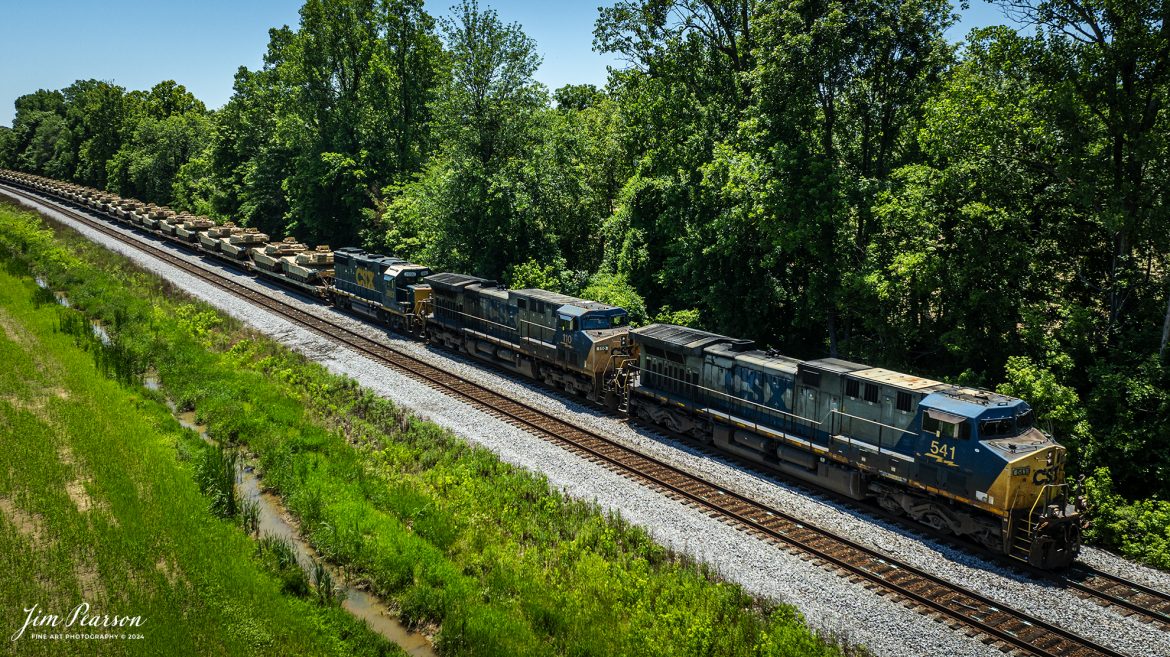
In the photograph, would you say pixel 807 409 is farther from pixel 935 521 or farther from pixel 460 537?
pixel 460 537

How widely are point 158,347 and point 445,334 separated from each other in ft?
37.4

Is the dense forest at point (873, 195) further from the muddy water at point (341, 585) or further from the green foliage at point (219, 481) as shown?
the green foliage at point (219, 481)

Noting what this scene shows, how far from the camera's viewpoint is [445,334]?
111 ft

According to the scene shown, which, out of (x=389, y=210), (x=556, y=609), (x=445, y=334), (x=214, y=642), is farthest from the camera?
(x=389, y=210)

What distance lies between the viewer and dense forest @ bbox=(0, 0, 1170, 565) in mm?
18891

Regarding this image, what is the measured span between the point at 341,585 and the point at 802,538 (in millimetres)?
9877

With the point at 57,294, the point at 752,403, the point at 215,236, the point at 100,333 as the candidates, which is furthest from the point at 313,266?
the point at 752,403

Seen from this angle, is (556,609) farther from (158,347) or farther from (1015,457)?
(158,347)

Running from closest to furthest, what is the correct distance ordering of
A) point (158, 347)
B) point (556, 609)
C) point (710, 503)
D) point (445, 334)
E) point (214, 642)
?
point (214, 642), point (556, 609), point (710, 503), point (158, 347), point (445, 334)

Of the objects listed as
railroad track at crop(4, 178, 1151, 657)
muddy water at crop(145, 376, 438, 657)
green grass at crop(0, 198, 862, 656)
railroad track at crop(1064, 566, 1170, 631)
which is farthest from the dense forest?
muddy water at crop(145, 376, 438, 657)

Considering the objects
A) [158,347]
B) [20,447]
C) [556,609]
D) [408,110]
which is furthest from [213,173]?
[556,609]
